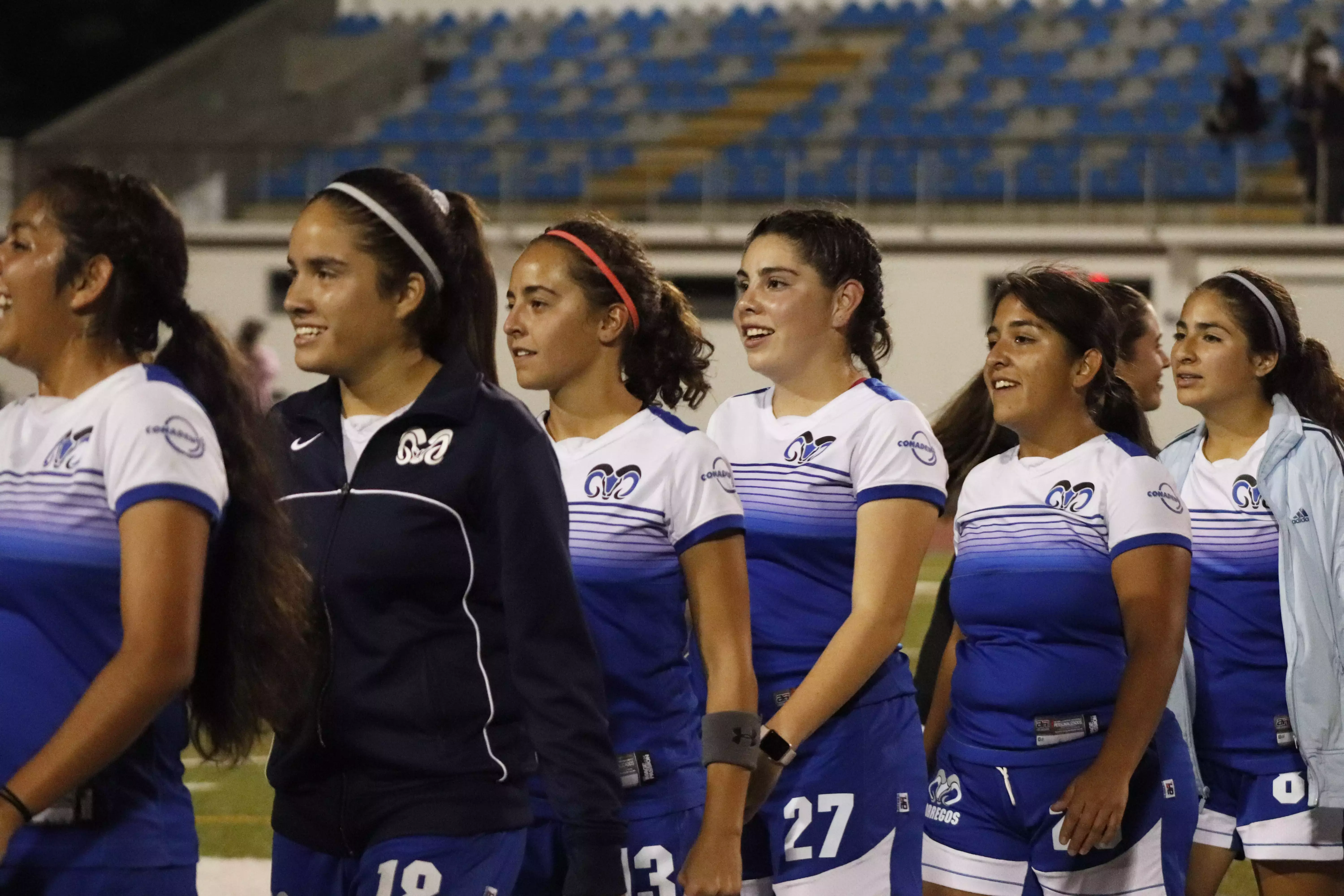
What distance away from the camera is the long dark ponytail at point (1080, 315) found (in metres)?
3.84

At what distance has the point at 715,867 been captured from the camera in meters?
2.84

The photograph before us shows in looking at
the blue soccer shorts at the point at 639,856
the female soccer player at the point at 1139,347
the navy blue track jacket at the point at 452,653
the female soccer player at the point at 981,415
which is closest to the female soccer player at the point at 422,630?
the navy blue track jacket at the point at 452,653

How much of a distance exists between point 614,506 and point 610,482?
5 centimetres

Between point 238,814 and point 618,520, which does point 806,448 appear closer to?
point 618,520

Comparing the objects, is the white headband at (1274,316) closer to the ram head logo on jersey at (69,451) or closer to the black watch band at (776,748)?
the black watch band at (776,748)

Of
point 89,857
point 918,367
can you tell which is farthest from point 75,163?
point 918,367

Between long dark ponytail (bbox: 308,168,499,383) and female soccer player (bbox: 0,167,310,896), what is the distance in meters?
0.27

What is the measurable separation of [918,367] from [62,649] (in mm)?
15203

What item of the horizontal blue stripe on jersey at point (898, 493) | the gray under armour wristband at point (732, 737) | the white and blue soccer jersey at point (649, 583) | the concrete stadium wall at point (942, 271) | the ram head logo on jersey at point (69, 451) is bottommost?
the gray under armour wristband at point (732, 737)

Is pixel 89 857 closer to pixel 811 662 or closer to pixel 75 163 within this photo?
pixel 75 163

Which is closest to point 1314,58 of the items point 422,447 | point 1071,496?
point 1071,496

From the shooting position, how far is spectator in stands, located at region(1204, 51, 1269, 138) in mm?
16719

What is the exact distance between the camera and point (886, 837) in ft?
11.0

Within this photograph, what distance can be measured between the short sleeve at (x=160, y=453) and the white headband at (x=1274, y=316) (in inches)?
117
